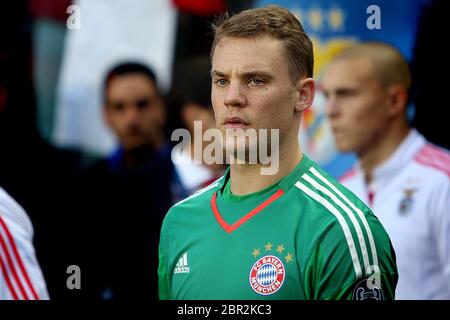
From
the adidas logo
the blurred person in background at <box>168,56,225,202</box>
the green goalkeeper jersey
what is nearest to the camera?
the green goalkeeper jersey

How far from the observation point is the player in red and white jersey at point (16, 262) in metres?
4.48

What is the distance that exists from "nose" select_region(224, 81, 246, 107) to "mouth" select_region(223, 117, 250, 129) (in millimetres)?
51

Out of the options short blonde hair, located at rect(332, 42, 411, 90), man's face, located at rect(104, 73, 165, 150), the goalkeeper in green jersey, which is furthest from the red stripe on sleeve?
short blonde hair, located at rect(332, 42, 411, 90)

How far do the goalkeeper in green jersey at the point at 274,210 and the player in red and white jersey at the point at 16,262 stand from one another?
0.88m

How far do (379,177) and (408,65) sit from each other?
82 cm

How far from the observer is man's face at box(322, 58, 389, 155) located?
21.9 ft

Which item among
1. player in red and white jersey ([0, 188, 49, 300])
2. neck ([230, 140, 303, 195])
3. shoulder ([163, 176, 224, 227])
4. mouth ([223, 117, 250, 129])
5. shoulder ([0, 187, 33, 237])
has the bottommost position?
player in red and white jersey ([0, 188, 49, 300])

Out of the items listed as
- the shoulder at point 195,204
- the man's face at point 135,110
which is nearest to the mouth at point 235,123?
the shoulder at point 195,204

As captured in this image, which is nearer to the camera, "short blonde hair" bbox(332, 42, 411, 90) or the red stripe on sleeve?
the red stripe on sleeve

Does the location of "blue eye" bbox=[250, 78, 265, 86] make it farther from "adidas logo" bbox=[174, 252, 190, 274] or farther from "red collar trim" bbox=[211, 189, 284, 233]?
"adidas logo" bbox=[174, 252, 190, 274]

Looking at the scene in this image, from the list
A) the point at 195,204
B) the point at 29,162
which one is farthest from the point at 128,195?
the point at 195,204

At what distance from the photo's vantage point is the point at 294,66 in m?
3.76

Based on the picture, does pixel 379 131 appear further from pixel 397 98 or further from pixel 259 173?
pixel 259 173
